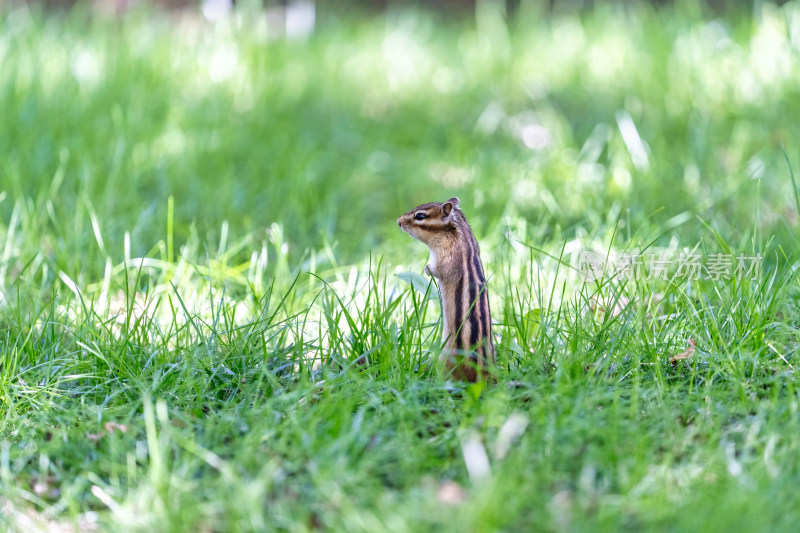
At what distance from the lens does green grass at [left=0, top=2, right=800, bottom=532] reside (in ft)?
8.25

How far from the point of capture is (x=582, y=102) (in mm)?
6906

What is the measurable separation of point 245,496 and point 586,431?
0.97 metres

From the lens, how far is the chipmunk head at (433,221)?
3205 mm

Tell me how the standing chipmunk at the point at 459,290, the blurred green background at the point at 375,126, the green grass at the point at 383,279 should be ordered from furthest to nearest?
the blurred green background at the point at 375,126 < the standing chipmunk at the point at 459,290 < the green grass at the point at 383,279

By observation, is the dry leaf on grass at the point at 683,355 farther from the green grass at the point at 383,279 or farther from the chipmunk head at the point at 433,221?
the chipmunk head at the point at 433,221

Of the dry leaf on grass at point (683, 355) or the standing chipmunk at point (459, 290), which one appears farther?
the dry leaf on grass at point (683, 355)

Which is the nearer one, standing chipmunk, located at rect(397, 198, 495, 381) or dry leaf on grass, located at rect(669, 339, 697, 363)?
standing chipmunk, located at rect(397, 198, 495, 381)

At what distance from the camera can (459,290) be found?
10.2 feet

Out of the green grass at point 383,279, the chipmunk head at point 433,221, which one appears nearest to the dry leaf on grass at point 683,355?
the green grass at point 383,279

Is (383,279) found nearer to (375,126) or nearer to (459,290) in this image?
(459,290)

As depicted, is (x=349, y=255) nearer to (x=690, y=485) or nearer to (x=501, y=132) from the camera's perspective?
(x=501, y=132)

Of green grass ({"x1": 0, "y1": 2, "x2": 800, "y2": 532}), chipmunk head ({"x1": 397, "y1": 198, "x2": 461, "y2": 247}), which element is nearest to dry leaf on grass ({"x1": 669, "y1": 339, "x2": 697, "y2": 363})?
green grass ({"x1": 0, "y1": 2, "x2": 800, "y2": 532})

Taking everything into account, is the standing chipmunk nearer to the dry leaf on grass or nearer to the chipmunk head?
the chipmunk head

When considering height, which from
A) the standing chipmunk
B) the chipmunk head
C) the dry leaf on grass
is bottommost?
the dry leaf on grass
